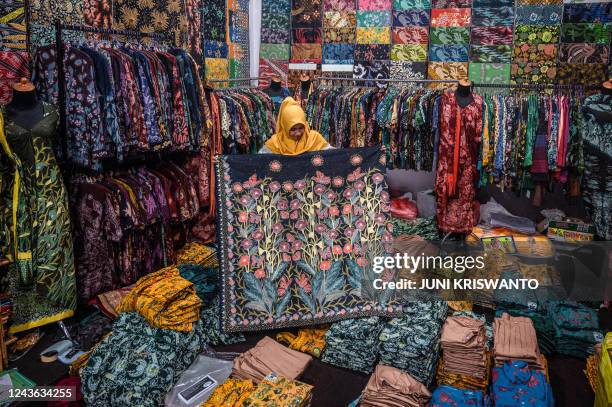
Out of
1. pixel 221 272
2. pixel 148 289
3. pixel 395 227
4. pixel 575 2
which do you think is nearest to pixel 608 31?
pixel 575 2

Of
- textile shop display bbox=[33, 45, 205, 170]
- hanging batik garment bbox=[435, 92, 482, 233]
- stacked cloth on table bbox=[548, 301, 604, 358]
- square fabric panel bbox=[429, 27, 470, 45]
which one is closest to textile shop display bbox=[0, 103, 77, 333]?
textile shop display bbox=[33, 45, 205, 170]

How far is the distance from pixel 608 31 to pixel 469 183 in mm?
2575

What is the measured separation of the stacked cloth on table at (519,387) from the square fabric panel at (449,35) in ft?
13.9

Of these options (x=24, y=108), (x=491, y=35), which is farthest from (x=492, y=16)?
(x=24, y=108)

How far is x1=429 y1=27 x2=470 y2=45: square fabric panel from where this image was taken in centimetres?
588

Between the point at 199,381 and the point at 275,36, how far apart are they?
200 inches

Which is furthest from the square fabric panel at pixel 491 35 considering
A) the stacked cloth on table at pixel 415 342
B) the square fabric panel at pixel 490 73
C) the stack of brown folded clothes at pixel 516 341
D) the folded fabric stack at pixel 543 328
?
the stacked cloth on table at pixel 415 342

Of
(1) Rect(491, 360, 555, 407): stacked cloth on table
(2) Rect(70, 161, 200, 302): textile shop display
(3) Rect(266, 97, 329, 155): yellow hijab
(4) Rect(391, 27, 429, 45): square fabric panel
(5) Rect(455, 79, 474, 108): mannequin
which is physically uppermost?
(4) Rect(391, 27, 429, 45): square fabric panel

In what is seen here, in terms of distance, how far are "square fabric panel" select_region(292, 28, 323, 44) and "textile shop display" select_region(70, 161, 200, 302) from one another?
3.01m

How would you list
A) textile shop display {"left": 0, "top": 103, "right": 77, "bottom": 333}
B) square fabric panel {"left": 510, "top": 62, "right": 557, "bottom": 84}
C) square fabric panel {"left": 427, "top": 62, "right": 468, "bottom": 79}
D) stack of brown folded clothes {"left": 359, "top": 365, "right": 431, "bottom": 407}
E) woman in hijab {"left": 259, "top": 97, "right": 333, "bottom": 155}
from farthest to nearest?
square fabric panel {"left": 427, "top": 62, "right": 468, "bottom": 79}, square fabric panel {"left": 510, "top": 62, "right": 557, "bottom": 84}, woman in hijab {"left": 259, "top": 97, "right": 333, "bottom": 155}, textile shop display {"left": 0, "top": 103, "right": 77, "bottom": 333}, stack of brown folded clothes {"left": 359, "top": 365, "right": 431, "bottom": 407}

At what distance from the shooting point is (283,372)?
2.99 m

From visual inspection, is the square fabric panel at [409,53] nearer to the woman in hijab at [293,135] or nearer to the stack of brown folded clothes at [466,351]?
the woman in hijab at [293,135]

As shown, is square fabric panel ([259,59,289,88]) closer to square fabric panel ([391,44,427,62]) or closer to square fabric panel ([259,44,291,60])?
square fabric panel ([259,44,291,60])

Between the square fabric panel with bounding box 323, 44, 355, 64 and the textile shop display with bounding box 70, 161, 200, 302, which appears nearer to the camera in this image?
the textile shop display with bounding box 70, 161, 200, 302
